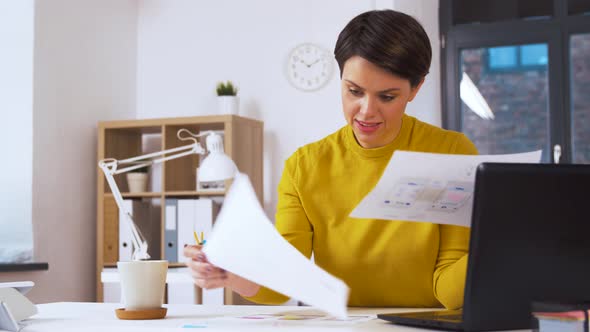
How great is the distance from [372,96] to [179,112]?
321 cm

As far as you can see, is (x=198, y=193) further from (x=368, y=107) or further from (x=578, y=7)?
(x=368, y=107)

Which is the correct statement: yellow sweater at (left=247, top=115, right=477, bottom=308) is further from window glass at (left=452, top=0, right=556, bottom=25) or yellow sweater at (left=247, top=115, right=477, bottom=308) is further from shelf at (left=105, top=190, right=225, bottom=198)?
window glass at (left=452, top=0, right=556, bottom=25)

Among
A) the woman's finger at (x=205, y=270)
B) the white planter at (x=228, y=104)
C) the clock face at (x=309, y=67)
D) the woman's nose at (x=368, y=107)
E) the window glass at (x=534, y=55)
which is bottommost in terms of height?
the woman's finger at (x=205, y=270)

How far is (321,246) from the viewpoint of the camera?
1777mm

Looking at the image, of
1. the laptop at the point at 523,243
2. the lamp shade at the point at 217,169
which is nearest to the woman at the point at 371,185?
the laptop at the point at 523,243

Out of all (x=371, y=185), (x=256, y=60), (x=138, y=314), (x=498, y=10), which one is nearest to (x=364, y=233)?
(x=371, y=185)

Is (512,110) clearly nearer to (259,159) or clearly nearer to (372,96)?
(259,159)

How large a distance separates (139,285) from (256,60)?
329 centimetres

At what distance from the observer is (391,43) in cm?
163

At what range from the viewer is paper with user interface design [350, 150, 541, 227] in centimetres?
122

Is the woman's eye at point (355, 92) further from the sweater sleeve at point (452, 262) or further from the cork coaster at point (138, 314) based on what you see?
the cork coaster at point (138, 314)

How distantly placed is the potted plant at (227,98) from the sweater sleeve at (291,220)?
2642 millimetres

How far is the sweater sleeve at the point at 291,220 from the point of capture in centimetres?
172

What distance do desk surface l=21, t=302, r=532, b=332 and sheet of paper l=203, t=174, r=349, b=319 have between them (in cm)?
13
